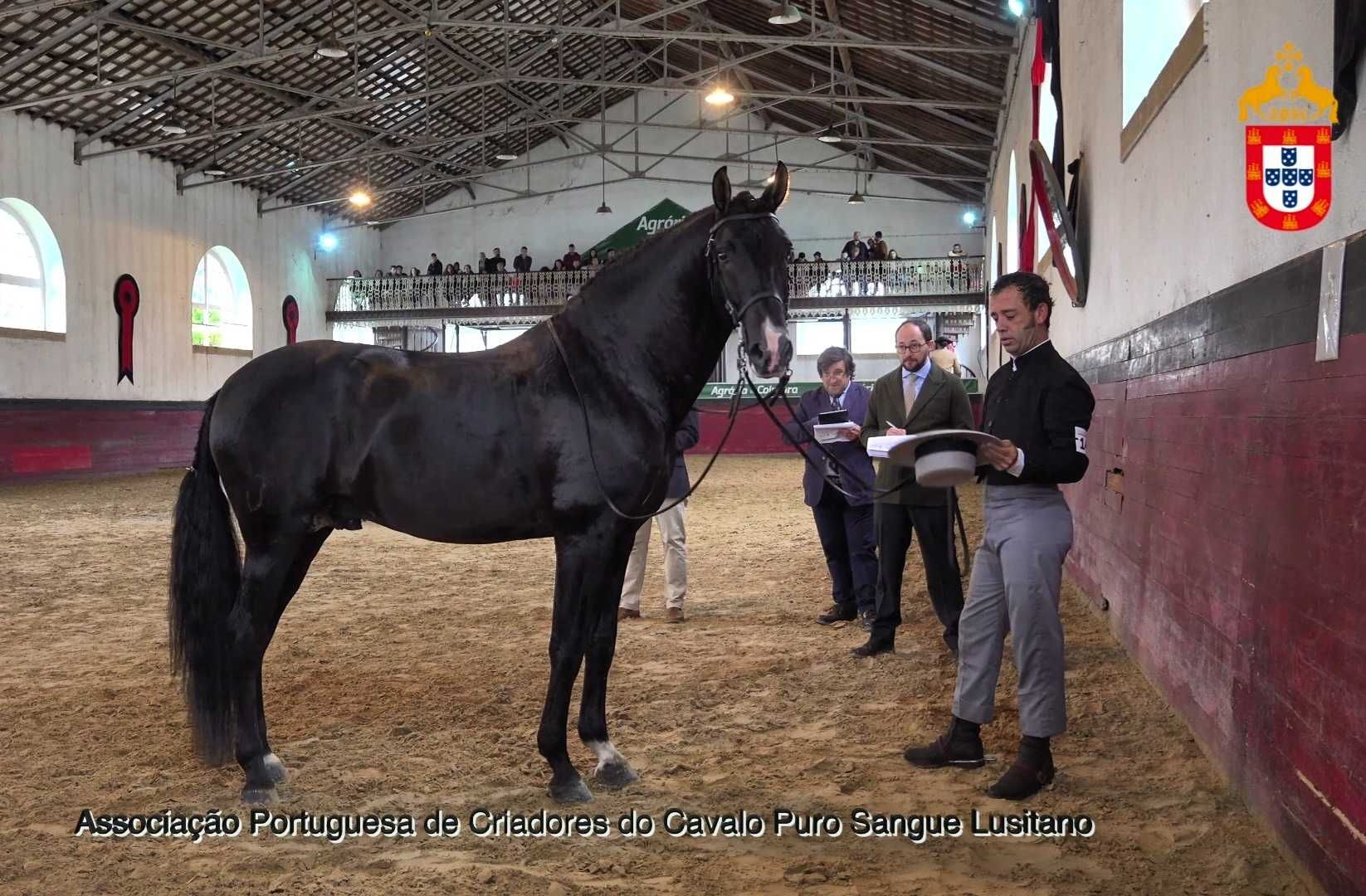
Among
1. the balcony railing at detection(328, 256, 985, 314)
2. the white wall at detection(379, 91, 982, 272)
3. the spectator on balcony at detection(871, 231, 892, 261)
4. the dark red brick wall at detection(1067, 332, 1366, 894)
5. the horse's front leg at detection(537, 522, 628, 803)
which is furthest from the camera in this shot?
the white wall at detection(379, 91, 982, 272)

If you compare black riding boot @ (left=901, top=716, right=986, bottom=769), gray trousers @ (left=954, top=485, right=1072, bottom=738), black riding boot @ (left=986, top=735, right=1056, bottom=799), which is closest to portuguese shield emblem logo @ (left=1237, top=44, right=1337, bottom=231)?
gray trousers @ (left=954, top=485, right=1072, bottom=738)

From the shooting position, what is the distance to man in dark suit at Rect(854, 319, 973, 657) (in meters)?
4.89

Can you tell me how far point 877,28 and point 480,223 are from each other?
16.5 meters

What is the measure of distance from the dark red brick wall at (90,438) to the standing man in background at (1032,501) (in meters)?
17.0

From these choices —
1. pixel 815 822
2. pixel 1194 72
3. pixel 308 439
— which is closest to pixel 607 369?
pixel 308 439

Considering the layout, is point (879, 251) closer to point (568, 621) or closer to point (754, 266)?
point (754, 266)

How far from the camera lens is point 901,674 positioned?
15.4ft

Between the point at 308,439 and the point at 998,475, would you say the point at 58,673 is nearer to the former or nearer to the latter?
the point at 308,439

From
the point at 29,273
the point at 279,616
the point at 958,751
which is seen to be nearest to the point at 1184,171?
the point at 958,751

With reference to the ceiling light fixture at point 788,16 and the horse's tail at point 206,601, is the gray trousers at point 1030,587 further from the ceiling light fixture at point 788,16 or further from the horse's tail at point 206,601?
the ceiling light fixture at point 788,16

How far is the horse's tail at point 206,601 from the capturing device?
11.3ft

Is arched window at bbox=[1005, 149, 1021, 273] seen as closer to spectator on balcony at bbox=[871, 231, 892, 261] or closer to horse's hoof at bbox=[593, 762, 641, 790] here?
spectator on balcony at bbox=[871, 231, 892, 261]

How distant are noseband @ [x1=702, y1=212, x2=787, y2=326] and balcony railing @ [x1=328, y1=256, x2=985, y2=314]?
2078 centimetres

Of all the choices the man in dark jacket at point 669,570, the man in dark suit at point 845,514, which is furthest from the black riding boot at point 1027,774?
the man in dark jacket at point 669,570
